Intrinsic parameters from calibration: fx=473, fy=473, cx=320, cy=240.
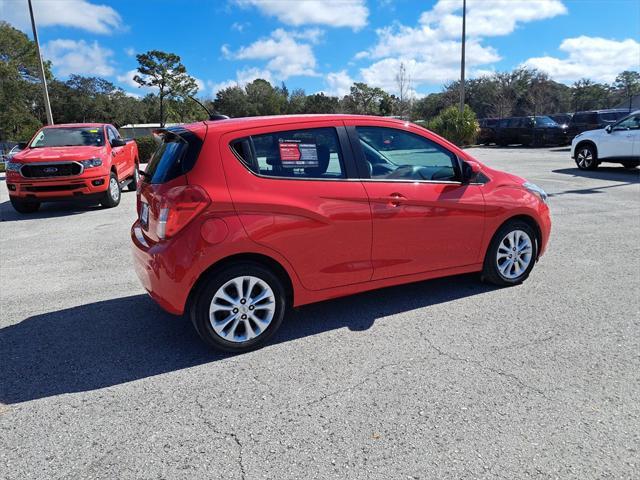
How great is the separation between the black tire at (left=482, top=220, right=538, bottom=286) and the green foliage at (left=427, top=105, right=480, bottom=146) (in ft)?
78.4

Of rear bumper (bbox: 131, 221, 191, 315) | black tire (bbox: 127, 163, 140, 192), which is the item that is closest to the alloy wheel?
rear bumper (bbox: 131, 221, 191, 315)

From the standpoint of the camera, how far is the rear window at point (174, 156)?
3443 millimetres

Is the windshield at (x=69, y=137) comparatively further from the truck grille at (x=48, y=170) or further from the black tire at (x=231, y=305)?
the black tire at (x=231, y=305)

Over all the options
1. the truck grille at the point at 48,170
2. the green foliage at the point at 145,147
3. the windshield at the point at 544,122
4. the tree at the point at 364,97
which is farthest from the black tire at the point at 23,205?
the tree at the point at 364,97

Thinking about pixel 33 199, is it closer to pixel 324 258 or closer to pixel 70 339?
pixel 70 339

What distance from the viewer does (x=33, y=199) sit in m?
9.29

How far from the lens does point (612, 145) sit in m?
13.9

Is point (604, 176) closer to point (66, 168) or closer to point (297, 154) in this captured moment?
point (297, 154)

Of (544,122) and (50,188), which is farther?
(544,122)

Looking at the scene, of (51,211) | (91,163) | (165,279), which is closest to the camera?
(165,279)

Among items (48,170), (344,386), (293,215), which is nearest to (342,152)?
(293,215)

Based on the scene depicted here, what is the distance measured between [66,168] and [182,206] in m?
7.17

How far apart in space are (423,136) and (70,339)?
3485 mm

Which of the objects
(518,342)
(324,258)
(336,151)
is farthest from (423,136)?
(518,342)
